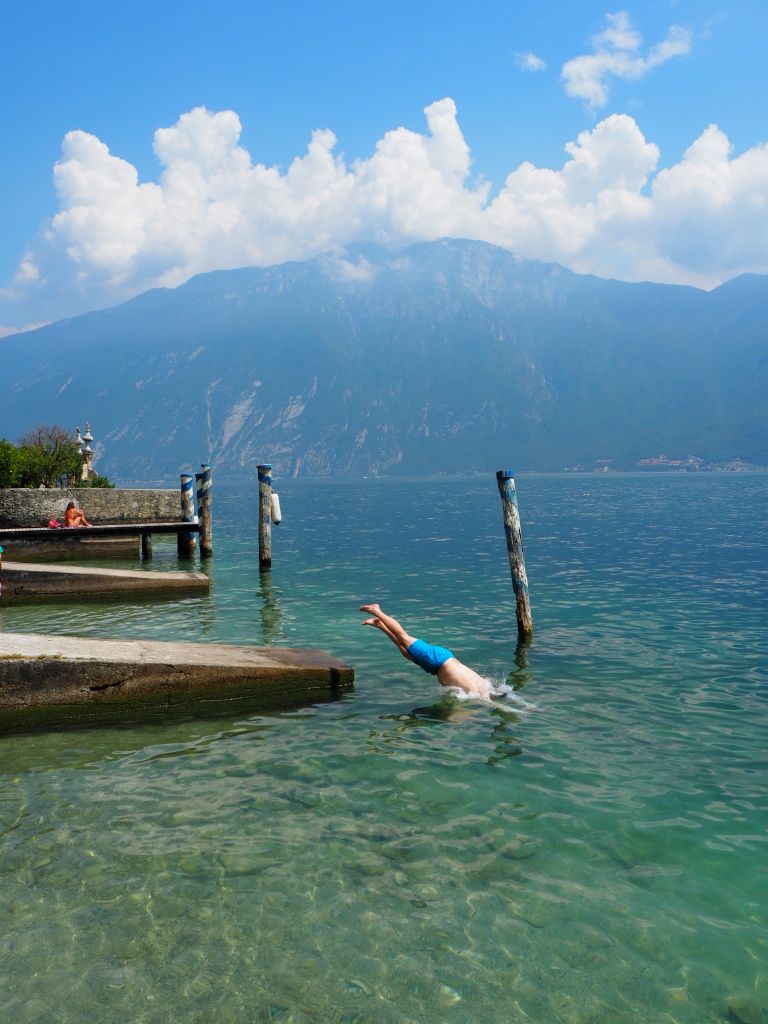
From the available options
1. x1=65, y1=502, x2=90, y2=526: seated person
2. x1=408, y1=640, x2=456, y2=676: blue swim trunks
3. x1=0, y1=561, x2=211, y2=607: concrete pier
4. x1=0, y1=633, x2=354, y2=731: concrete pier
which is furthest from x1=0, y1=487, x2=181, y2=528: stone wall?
x1=408, y1=640, x2=456, y2=676: blue swim trunks

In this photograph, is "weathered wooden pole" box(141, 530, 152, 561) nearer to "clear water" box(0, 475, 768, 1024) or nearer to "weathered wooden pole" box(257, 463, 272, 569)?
"weathered wooden pole" box(257, 463, 272, 569)

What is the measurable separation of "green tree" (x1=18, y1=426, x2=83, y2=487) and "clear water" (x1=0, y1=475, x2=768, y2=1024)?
2986 centimetres

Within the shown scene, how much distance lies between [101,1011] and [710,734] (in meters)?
6.78

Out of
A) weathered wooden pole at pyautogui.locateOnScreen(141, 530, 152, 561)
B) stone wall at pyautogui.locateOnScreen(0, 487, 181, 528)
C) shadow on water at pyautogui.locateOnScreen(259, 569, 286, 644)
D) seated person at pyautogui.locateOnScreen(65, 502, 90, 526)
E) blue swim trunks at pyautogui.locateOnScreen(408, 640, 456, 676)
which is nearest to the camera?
blue swim trunks at pyautogui.locateOnScreen(408, 640, 456, 676)

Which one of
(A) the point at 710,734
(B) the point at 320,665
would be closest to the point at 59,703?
(B) the point at 320,665

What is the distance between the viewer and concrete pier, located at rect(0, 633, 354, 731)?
8484 millimetres

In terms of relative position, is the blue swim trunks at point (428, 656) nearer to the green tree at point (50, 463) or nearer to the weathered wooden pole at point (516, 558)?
the weathered wooden pole at point (516, 558)

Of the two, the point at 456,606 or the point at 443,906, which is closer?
the point at 443,906

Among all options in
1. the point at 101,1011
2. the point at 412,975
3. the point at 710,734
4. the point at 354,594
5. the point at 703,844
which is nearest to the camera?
the point at 101,1011

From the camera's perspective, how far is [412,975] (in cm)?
426

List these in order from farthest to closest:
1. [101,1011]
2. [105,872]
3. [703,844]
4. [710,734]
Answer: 1. [710,734]
2. [703,844]
3. [105,872]
4. [101,1011]

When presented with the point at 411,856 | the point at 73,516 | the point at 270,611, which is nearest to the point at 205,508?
the point at 73,516

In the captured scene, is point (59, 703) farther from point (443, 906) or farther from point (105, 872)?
point (443, 906)

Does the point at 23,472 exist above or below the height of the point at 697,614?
above
